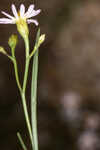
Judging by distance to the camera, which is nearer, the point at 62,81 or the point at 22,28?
the point at 22,28

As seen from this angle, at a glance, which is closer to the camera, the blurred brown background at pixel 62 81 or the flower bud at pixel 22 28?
the flower bud at pixel 22 28

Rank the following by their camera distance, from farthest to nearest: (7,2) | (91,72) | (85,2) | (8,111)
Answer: (85,2) < (7,2) < (91,72) < (8,111)

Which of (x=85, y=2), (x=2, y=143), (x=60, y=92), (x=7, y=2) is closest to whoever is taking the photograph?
(x=2, y=143)

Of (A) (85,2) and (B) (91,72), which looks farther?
(A) (85,2)

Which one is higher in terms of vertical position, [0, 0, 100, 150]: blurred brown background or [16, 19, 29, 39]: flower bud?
[16, 19, 29, 39]: flower bud

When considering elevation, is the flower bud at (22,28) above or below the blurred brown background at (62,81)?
above

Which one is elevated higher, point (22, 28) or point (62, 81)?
point (22, 28)

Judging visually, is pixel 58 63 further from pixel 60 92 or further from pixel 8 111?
pixel 8 111

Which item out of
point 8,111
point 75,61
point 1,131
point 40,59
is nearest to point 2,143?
point 1,131
